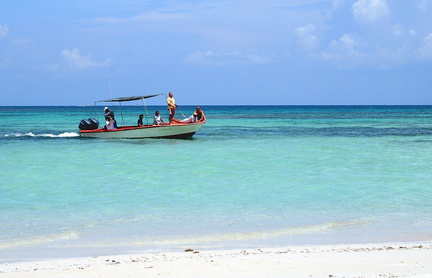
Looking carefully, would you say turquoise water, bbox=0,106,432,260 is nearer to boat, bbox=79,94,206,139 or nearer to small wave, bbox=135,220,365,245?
small wave, bbox=135,220,365,245

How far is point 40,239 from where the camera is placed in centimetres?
781

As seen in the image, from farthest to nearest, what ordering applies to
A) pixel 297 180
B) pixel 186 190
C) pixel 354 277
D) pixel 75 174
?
pixel 75 174 < pixel 297 180 < pixel 186 190 < pixel 354 277

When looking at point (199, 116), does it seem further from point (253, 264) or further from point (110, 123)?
point (253, 264)

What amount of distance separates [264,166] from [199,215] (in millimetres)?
6874

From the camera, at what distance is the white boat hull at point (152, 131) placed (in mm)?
25359

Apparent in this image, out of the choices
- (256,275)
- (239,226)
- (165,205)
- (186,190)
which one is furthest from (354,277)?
(186,190)

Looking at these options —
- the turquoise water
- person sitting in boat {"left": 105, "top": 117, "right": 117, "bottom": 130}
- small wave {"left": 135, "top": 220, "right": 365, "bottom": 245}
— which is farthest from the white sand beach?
person sitting in boat {"left": 105, "top": 117, "right": 117, "bottom": 130}

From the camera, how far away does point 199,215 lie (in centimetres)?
952

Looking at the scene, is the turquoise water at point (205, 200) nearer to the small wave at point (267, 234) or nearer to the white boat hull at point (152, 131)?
the small wave at point (267, 234)

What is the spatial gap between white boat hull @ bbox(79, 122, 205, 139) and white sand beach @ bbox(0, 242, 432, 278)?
61.1 ft

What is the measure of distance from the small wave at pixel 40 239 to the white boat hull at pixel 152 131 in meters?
17.1

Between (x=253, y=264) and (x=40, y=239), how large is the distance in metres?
3.36

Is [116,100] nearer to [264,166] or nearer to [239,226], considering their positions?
[264,166]

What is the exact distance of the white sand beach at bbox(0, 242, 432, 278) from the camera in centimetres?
561
